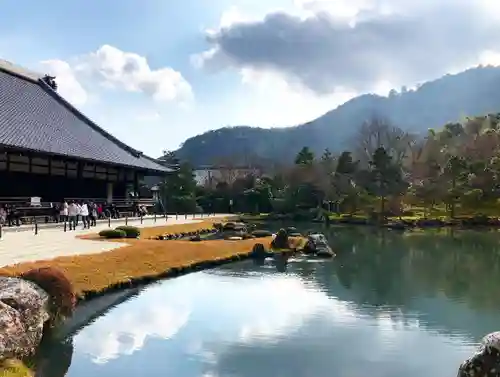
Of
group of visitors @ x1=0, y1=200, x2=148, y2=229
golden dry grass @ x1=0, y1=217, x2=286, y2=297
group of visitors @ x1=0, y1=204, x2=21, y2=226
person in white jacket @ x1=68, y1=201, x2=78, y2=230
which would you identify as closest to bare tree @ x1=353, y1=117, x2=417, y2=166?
group of visitors @ x1=0, y1=200, x2=148, y2=229

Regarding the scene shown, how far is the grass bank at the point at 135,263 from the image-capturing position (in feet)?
46.7

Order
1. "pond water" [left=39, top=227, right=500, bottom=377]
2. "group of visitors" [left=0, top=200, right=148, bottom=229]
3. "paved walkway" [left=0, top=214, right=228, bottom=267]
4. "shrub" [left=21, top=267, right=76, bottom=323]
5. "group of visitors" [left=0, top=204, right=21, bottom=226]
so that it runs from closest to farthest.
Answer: "pond water" [left=39, top=227, right=500, bottom=377] → "shrub" [left=21, top=267, right=76, bottom=323] → "paved walkway" [left=0, top=214, right=228, bottom=267] → "group of visitors" [left=0, top=204, right=21, bottom=226] → "group of visitors" [left=0, top=200, right=148, bottom=229]

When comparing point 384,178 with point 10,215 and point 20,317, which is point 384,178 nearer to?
point 10,215

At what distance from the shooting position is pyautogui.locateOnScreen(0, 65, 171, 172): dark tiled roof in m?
27.7

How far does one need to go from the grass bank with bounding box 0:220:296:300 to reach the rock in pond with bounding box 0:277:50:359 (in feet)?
9.57

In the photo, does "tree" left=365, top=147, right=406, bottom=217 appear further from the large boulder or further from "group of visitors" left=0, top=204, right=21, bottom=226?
"group of visitors" left=0, top=204, right=21, bottom=226

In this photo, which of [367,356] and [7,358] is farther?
[367,356]

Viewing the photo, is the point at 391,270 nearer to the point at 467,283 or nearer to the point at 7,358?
the point at 467,283

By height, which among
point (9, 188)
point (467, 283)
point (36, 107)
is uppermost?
point (36, 107)

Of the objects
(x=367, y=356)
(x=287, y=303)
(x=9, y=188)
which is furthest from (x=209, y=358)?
(x=9, y=188)

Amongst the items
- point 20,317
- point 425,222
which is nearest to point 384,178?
point 425,222

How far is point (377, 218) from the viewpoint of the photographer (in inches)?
1993

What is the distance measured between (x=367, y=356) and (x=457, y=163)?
4386cm

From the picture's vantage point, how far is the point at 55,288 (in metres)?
10.9
